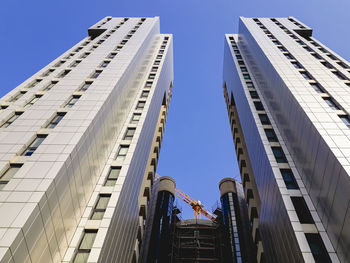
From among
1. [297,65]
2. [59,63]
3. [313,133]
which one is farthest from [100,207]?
[297,65]

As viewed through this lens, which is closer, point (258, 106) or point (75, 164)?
point (75, 164)

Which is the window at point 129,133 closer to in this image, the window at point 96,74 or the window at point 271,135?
the window at point 96,74

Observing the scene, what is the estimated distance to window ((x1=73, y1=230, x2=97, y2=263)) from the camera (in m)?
19.6

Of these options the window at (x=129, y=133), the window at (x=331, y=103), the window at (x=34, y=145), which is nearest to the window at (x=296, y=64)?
the window at (x=331, y=103)

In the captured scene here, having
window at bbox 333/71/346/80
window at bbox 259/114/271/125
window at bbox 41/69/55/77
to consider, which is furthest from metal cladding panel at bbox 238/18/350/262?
window at bbox 41/69/55/77

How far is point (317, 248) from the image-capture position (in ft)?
70.5

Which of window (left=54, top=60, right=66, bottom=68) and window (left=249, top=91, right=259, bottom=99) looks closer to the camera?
window (left=54, top=60, right=66, bottom=68)

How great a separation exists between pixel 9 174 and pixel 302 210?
25563 millimetres

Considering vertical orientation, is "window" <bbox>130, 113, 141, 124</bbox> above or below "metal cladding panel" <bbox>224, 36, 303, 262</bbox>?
above

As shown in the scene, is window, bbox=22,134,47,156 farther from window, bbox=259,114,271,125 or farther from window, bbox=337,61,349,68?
window, bbox=337,61,349,68

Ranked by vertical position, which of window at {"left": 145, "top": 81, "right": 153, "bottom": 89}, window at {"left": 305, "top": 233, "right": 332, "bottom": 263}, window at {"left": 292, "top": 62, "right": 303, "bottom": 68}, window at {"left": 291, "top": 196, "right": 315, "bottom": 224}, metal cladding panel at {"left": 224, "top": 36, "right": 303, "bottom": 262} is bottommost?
metal cladding panel at {"left": 224, "top": 36, "right": 303, "bottom": 262}

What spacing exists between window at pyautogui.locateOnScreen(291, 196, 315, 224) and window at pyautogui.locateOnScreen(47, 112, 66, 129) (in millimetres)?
24732

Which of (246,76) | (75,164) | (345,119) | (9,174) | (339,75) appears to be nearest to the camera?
(9,174)

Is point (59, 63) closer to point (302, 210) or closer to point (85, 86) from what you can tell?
point (85, 86)
